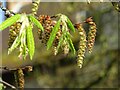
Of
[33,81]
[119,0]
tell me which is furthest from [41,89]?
[119,0]

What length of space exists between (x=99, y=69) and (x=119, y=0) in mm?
5979

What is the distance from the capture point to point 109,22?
804 centimetres

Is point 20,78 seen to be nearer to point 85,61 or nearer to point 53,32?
point 53,32

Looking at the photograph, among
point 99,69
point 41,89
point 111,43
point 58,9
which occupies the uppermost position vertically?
point 58,9

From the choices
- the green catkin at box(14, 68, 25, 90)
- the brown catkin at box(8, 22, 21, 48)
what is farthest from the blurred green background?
the brown catkin at box(8, 22, 21, 48)

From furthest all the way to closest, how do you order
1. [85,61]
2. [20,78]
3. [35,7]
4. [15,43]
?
[85,61]
[20,78]
[35,7]
[15,43]

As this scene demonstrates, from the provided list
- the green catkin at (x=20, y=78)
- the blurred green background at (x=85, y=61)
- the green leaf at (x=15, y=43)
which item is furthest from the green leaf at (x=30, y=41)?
the blurred green background at (x=85, y=61)

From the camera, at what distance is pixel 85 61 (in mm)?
7359

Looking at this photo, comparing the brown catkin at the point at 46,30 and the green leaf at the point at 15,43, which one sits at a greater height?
the brown catkin at the point at 46,30

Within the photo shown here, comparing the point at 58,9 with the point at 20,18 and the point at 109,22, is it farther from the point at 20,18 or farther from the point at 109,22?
the point at 20,18

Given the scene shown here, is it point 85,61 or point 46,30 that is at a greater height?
point 46,30

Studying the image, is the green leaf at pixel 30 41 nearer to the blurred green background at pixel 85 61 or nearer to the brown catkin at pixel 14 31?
the brown catkin at pixel 14 31

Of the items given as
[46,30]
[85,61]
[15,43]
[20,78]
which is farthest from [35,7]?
[85,61]

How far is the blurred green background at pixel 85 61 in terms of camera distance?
7301mm
